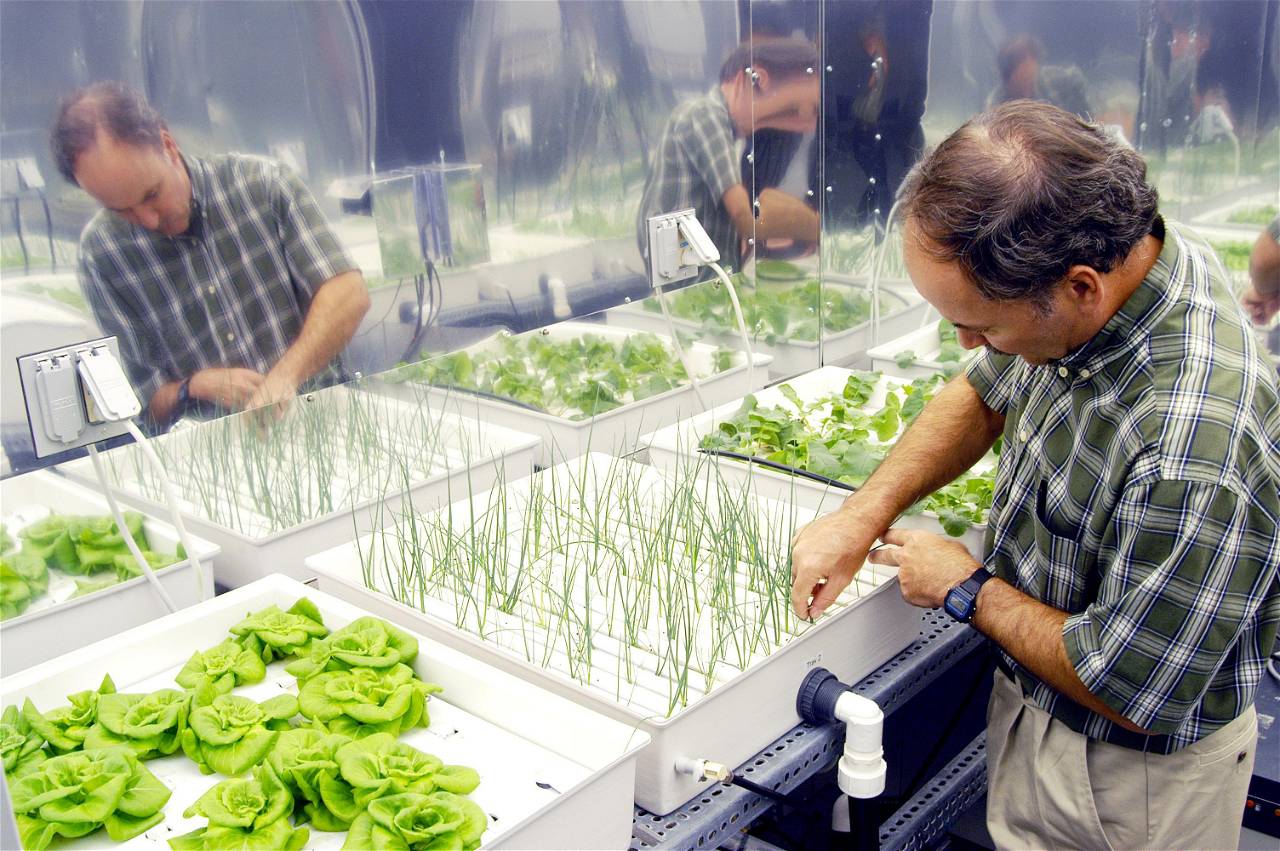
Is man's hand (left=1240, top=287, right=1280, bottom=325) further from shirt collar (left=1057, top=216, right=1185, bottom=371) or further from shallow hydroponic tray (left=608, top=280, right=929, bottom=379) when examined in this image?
shirt collar (left=1057, top=216, right=1185, bottom=371)

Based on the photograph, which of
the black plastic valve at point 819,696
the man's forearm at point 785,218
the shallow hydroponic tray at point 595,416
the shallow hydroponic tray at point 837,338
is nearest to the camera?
the black plastic valve at point 819,696

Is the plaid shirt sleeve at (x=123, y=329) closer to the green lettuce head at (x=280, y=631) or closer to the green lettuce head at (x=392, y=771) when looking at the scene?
the green lettuce head at (x=280, y=631)

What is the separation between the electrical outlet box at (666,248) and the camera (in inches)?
93.3

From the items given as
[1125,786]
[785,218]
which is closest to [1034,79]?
[785,218]

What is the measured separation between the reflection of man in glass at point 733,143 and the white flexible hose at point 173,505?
1108mm

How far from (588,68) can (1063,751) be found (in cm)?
145

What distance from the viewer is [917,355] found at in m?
2.79

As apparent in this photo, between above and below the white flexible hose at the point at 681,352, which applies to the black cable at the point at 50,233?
above

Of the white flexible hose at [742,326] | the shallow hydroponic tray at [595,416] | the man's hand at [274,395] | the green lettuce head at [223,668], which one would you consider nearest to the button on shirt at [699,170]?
the white flexible hose at [742,326]

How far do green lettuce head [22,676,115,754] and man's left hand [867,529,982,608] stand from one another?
102 cm

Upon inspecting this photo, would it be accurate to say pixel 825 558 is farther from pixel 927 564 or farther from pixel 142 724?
pixel 142 724

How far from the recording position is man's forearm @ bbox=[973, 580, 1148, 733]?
139 cm

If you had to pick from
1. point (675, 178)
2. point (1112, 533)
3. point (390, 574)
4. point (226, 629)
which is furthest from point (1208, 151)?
point (226, 629)

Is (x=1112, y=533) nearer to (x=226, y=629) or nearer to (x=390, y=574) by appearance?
(x=390, y=574)
